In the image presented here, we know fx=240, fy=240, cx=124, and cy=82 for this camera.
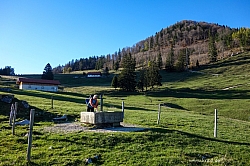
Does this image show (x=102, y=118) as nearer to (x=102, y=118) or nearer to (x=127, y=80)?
Answer: (x=102, y=118)

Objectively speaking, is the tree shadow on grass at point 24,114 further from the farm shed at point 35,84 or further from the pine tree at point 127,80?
the farm shed at point 35,84

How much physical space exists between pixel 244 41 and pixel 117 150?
161 m

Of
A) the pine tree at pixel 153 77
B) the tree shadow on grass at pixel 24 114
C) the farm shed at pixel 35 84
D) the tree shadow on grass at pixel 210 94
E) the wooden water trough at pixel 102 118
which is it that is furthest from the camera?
the pine tree at pixel 153 77

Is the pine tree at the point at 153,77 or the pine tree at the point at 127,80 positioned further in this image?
the pine tree at the point at 153,77

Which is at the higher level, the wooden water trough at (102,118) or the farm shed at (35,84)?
the farm shed at (35,84)

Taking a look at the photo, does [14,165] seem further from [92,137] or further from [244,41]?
[244,41]

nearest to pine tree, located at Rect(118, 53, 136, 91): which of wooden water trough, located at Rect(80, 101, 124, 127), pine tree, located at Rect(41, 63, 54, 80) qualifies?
pine tree, located at Rect(41, 63, 54, 80)

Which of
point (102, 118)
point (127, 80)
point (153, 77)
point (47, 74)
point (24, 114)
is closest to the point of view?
point (102, 118)

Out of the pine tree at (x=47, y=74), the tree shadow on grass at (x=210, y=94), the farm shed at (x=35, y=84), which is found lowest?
the tree shadow on grass at (x=210, y=94)

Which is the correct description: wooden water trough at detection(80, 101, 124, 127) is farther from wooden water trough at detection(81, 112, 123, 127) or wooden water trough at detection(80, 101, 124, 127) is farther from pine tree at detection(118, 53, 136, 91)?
pine tree at detection(118, 53, 136, 91)

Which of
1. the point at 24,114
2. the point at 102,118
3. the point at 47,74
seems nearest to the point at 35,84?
the point at 47,74

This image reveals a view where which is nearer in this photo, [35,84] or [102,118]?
[102,118]

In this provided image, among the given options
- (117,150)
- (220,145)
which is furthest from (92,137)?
(220,145)

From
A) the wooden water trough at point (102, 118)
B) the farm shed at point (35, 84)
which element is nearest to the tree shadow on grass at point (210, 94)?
the farm shed at point (35, 84)
